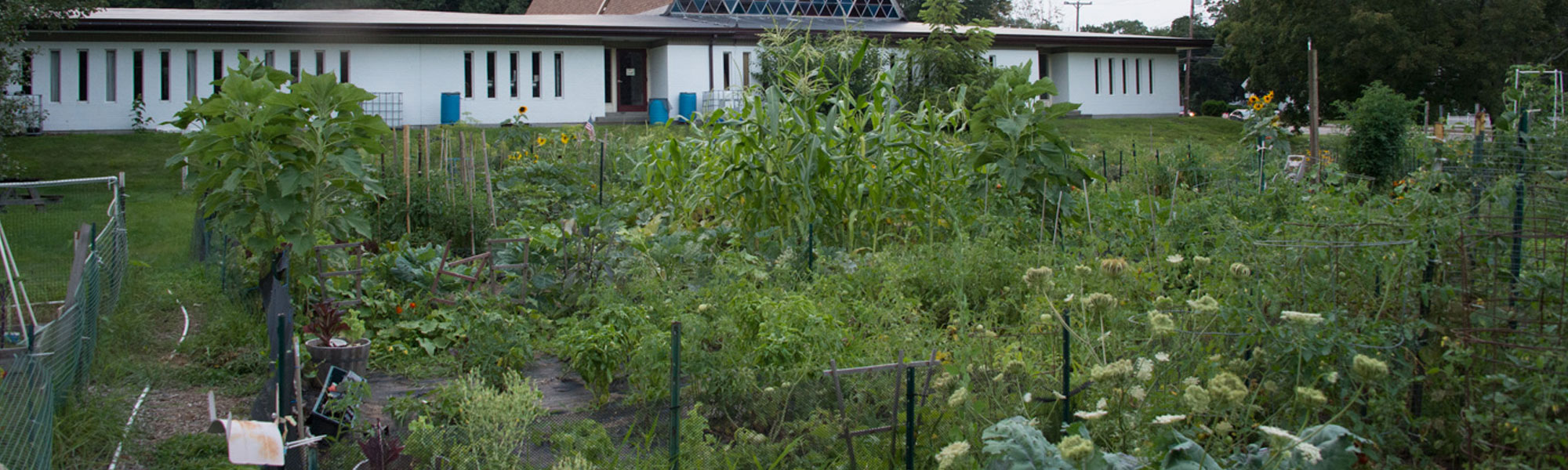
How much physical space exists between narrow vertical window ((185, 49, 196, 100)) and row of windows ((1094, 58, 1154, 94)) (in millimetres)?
22182

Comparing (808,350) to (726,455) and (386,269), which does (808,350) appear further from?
(386,269)

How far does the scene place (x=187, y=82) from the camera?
838 inches

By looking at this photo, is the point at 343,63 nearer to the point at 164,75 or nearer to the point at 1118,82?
the point at 164,75

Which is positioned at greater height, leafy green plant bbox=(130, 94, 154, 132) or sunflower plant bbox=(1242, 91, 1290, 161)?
leafy green plant bbox=(130, 94, 154, 132)

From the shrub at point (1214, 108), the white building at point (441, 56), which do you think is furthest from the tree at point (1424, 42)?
the shrub at point (1214, 108)

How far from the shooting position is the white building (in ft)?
67.6

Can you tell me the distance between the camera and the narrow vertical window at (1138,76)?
30953 mm

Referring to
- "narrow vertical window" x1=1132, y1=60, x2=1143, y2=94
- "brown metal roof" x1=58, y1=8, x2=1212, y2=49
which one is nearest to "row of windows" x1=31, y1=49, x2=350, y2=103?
"brown metal roof" x1=58, y1=8, x2=1212, y2=49

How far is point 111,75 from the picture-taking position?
2092 cm

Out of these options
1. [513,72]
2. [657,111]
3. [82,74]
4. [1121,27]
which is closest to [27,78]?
[82,74]

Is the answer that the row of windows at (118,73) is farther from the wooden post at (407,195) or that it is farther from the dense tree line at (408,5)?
the wooden post at (407,195)

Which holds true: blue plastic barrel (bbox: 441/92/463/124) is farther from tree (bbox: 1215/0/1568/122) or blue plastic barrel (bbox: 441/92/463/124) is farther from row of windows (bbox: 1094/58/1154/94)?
tree (bbox: 1215/0/1568/122)

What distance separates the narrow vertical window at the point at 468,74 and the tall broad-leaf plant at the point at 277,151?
17.3m

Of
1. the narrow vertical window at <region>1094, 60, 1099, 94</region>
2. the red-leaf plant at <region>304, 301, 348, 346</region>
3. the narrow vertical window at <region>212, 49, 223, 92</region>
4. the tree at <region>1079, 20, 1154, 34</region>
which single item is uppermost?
the tree at <region>1079, 20, 1154, 34</region>
